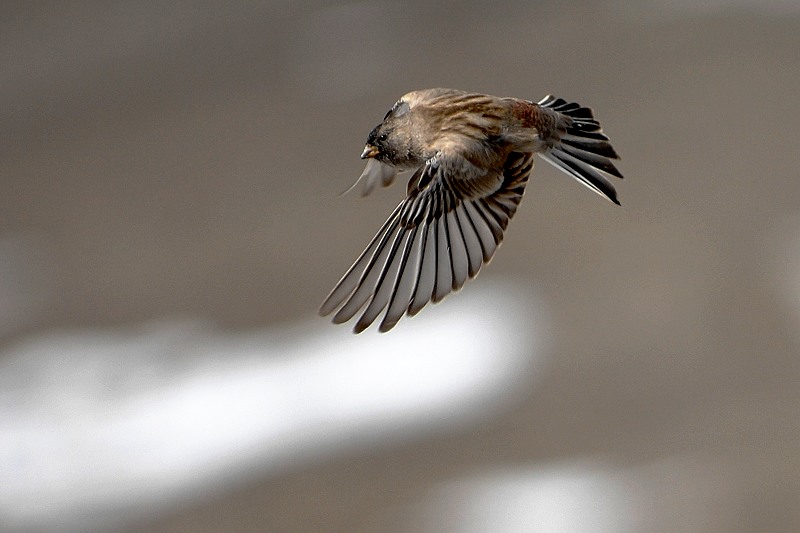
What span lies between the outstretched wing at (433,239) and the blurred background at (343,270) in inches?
54.0

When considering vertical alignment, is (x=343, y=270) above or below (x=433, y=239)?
above

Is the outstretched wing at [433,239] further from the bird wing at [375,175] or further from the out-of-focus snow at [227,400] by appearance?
the out-of-focus snow at [227,400]

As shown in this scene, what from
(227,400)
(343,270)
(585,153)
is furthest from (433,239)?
(343,270)

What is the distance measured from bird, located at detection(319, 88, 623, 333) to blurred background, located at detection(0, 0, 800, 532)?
4.48ft

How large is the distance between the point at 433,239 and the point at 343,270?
190 centimetres

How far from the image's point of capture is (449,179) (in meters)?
0.90

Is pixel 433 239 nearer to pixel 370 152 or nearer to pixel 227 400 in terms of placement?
pixel 370 152

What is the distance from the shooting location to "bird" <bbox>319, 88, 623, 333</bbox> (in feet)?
2.84

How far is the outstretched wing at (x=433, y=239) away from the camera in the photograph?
0.86 meters

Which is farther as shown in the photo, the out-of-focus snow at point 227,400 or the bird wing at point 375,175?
the out-of-focus snow at point 227,400

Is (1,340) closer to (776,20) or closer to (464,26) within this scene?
(464,26)

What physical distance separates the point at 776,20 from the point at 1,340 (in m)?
2.51

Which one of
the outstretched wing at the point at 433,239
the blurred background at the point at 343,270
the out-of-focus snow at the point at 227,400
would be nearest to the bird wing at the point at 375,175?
the outstretched wing at the point at 433,239

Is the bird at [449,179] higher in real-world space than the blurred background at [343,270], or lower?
lower
